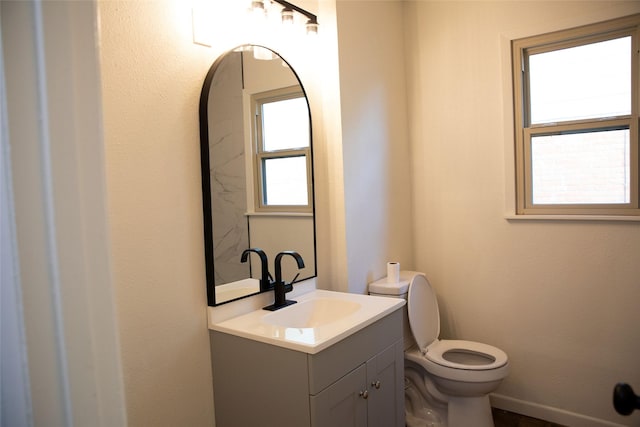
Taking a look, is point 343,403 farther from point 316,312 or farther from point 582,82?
point 582,82

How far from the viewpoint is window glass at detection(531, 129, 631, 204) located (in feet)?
7.41

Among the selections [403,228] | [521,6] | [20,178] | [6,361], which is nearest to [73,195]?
[20,178]

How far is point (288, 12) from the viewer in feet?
6.24

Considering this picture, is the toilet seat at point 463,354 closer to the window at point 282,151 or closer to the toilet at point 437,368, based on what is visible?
the toilet at point 437,368

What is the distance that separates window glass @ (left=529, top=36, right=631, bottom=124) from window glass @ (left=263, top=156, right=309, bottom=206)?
4.73ft

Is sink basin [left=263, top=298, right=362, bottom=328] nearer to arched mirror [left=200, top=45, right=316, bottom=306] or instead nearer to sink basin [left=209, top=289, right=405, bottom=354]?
sink basin [left=209, top=289, right=405, bottom=354]

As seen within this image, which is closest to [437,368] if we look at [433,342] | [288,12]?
[433,342]

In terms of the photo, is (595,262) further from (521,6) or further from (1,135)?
(1,135)

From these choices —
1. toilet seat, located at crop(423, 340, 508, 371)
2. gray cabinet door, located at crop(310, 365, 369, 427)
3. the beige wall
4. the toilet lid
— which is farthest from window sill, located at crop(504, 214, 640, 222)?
the beige wall

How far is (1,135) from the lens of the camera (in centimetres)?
40

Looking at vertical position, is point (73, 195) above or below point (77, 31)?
below

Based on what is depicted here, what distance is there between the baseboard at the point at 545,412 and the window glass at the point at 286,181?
1749 mm

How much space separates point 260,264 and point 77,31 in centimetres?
146

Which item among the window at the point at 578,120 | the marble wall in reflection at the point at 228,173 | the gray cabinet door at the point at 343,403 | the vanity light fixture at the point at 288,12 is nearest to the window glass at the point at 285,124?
the marble wall in reflection at the point at 228,173
